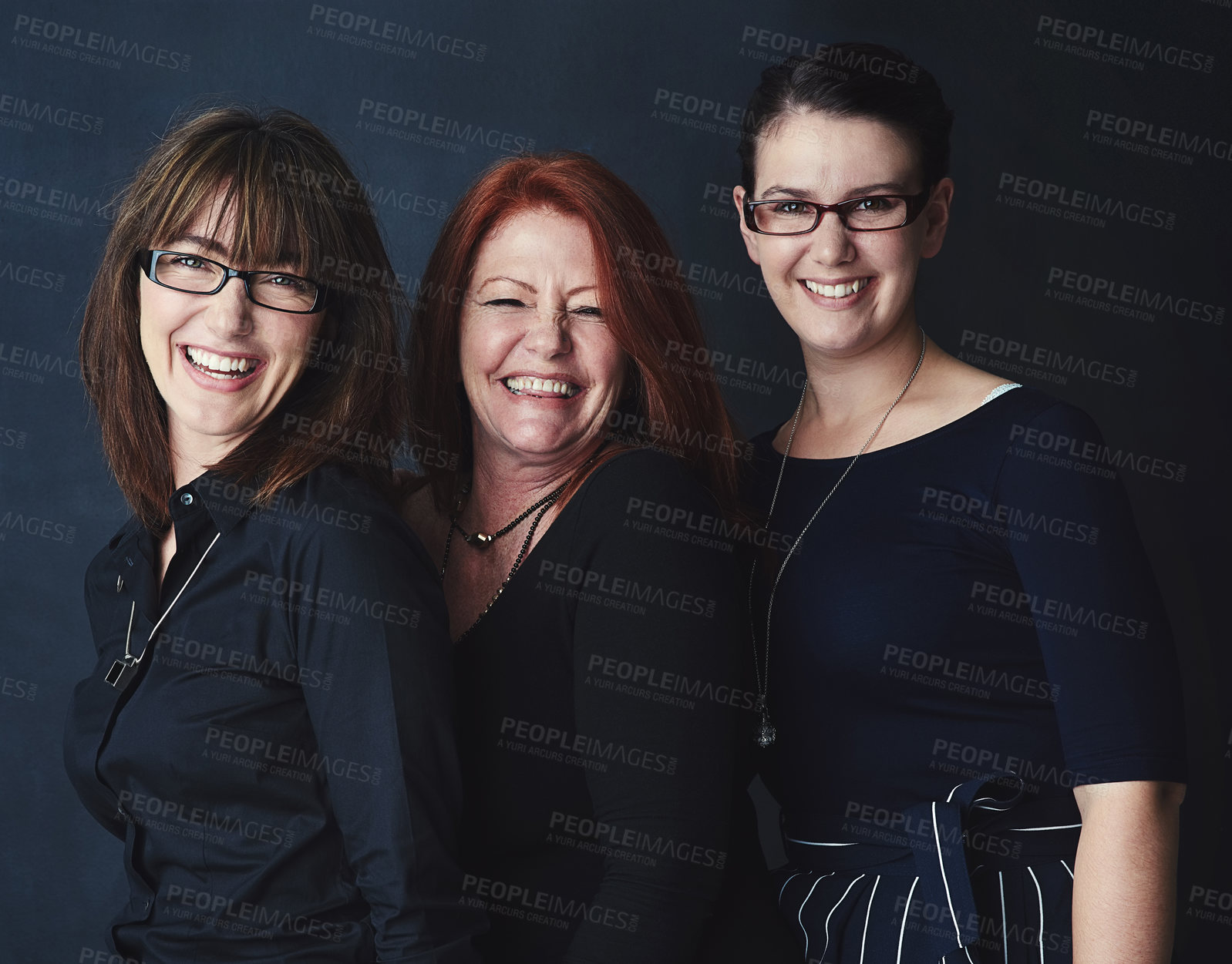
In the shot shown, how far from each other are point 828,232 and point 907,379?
0.28m

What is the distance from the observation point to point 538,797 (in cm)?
157

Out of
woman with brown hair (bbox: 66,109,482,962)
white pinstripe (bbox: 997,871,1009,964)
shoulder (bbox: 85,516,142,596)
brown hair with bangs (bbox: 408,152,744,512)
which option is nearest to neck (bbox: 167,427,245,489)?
woman with brown hair (bbox: 66,109,482,962)

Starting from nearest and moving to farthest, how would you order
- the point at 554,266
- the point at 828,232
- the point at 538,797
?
the point at 538,797 → the point at 554,266 → the point at 828,232

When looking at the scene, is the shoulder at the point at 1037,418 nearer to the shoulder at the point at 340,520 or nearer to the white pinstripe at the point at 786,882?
the white pinstripe at the point at 786,882

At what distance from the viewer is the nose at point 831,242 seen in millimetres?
1821

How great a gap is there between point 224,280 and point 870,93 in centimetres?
100

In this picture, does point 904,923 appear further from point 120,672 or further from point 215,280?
point 215,280

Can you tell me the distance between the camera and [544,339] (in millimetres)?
1688

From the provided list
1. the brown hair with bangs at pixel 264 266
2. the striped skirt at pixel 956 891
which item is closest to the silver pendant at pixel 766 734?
the striped skirt at pixel 956 891

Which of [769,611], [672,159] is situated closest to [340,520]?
[769,611]

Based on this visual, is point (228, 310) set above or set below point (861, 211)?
below

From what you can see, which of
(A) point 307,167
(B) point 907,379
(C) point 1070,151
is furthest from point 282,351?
(C) point 1070,151

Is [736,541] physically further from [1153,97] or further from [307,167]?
[1153,97]

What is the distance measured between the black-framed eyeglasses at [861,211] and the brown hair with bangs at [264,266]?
642mm
